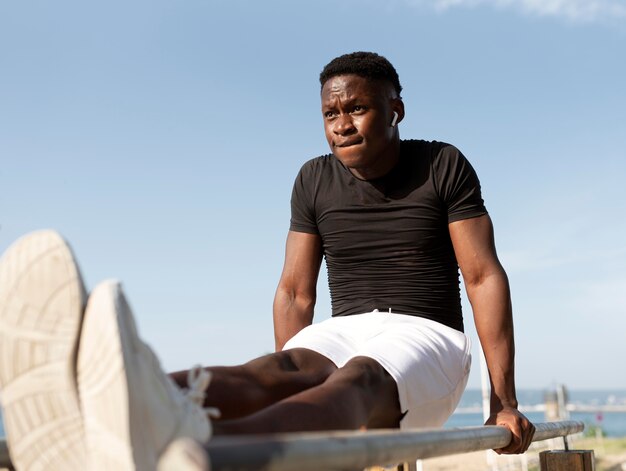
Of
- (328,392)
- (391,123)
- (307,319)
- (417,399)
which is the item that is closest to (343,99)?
(391,123)

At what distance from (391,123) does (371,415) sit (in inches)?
44.2

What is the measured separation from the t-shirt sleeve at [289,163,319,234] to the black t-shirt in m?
0.09

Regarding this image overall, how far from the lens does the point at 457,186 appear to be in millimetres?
2486

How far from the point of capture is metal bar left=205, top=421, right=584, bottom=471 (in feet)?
2.62

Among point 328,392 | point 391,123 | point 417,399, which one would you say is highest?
point 391,123

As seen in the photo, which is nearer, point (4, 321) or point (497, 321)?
point (4, 321)

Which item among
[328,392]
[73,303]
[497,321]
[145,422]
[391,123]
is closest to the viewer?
[145,422]

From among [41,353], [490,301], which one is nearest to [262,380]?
[41,353]

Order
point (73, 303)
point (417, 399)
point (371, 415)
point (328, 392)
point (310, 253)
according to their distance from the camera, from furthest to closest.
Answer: point (310, 253), point (417, 399), point (371, 415), point (328, 392), point (73, 303)

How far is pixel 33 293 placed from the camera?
1.12 meters

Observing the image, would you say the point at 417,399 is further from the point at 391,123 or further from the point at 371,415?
the point at 391,123

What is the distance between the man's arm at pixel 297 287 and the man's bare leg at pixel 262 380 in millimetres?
670

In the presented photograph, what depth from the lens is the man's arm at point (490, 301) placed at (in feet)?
7.47

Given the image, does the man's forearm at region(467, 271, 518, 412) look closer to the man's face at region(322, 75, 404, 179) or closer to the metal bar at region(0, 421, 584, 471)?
the man's face at region(322, 75, 404, 179)
